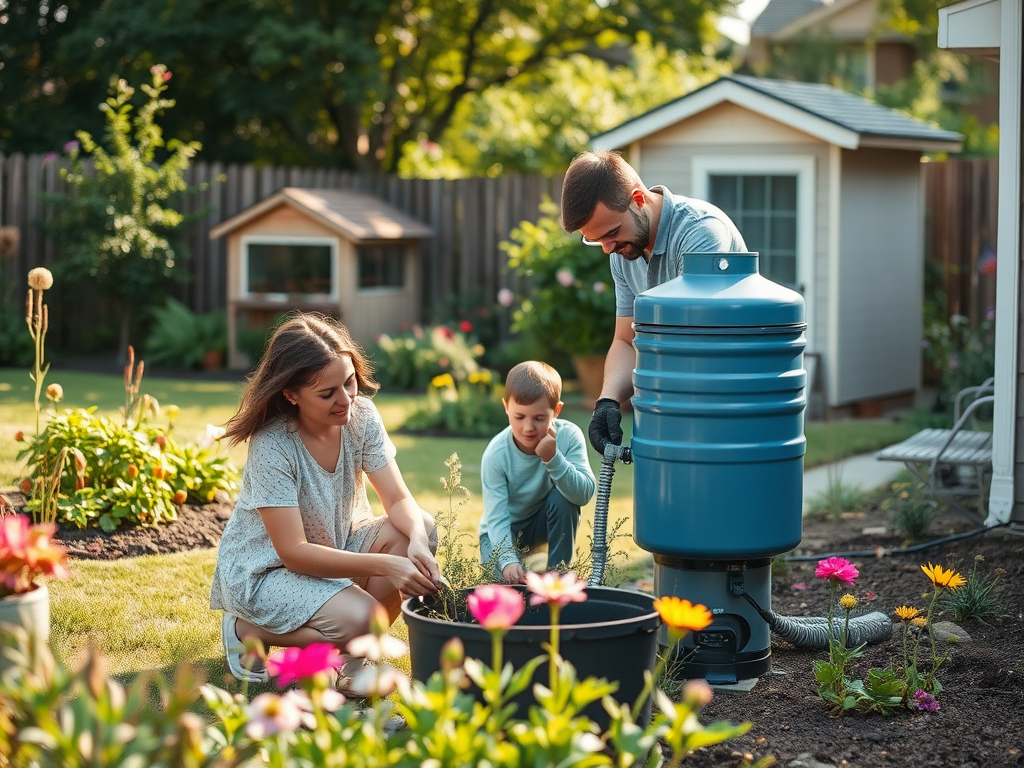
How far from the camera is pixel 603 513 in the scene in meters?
3.39

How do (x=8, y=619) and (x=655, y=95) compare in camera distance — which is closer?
(x=8, y=619)

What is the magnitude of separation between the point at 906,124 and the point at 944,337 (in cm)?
177

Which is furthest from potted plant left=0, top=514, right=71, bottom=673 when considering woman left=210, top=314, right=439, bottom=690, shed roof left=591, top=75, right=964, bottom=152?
shed roof left=591, top=75, right=964, bottom=152

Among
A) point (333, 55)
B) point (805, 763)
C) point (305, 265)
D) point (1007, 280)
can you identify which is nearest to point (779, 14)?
point (333, 55)

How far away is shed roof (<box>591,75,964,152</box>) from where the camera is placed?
29.0 ft

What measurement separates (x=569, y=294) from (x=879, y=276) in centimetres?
251

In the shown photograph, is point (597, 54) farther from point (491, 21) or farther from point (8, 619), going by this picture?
point (8, 619)

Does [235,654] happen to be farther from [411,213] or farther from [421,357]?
[411,213]

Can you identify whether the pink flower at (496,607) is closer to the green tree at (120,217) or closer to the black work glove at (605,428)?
the black work glove at (605,428)

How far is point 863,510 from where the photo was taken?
598 cm

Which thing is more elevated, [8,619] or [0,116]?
[0,116]

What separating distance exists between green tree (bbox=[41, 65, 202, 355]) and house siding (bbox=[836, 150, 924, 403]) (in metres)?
5.75

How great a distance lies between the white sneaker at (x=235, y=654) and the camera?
3.38 metres

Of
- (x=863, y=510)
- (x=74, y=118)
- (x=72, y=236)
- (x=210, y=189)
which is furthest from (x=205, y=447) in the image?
(x=74, y=118)
